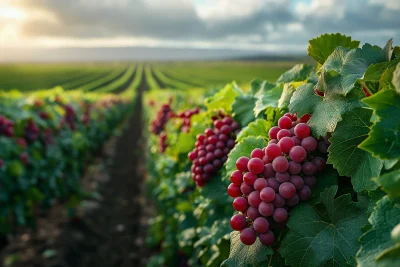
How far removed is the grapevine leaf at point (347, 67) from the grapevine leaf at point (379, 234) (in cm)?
45

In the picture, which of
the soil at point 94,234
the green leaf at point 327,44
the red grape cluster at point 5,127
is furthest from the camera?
the soil at point 94,234

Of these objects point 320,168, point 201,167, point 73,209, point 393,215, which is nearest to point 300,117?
point 320,168

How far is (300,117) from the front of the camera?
1.43 meters

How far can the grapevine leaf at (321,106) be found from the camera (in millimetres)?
1341

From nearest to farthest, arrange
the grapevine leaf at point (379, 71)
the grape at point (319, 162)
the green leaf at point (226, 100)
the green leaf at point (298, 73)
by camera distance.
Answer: the grapevine leaf at point (379, 71) < the grape at point (319, 162) < the green leaf at point (298, 73) < the green leaf at point (226, 100)

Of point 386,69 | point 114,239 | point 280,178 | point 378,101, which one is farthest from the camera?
point 114,239

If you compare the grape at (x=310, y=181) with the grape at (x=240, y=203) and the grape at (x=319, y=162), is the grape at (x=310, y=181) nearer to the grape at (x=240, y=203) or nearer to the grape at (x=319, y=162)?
the grape at (x=319, y=162)

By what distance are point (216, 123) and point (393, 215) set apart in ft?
4.87

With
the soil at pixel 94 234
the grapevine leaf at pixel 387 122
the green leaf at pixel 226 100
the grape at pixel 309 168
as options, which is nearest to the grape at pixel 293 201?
the grape at pixel 309 168

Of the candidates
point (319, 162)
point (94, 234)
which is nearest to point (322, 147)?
point (319, 162)

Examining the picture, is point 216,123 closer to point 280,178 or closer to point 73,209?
point 280,178

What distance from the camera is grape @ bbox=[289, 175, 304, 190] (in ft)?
4.56

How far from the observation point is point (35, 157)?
642 cm

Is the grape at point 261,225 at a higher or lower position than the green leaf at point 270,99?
lower
